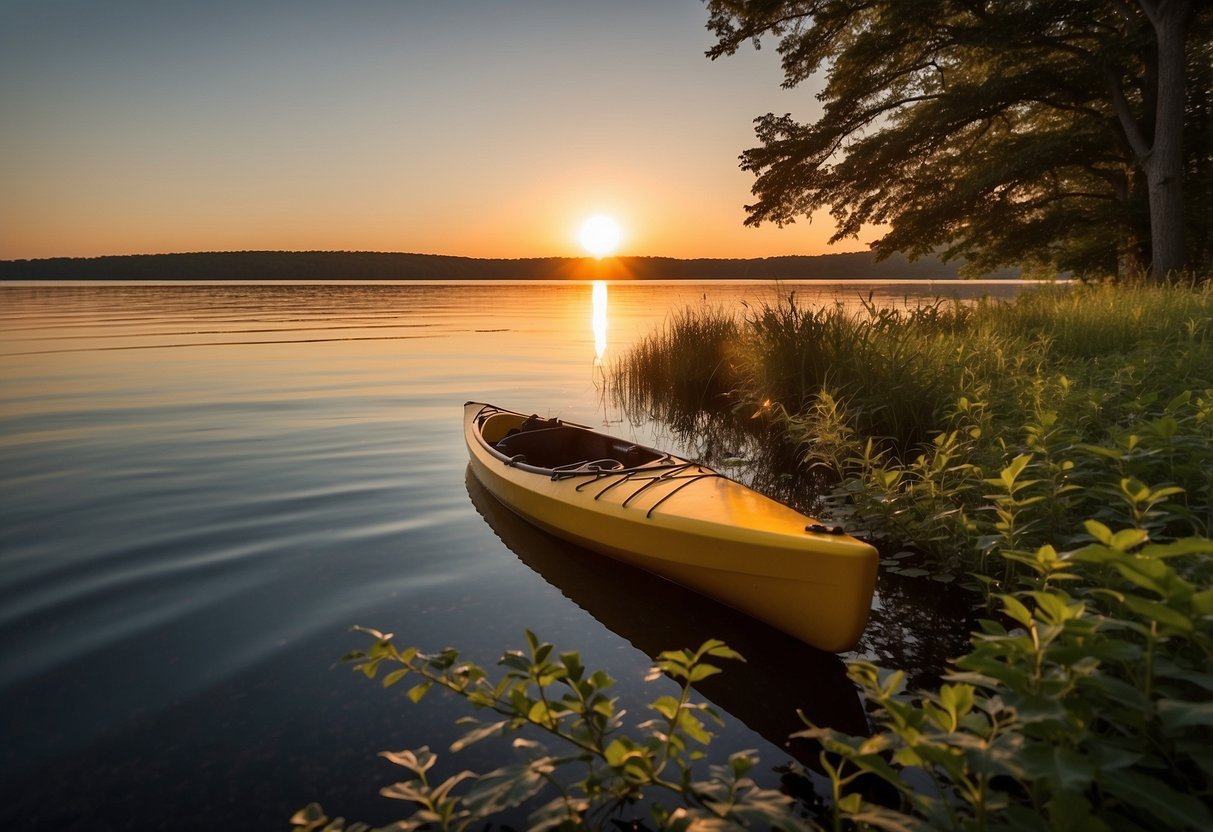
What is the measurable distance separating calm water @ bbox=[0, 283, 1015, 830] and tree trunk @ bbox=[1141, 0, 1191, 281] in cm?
1055

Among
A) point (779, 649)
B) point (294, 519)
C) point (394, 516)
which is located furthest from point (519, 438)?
point (779, 649)

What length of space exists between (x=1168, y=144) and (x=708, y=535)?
13.9 metres

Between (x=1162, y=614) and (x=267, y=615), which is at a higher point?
(x=1162, y=614)

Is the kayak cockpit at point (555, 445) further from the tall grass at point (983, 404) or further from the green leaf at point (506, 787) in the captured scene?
the green leaf at point (506, 787)

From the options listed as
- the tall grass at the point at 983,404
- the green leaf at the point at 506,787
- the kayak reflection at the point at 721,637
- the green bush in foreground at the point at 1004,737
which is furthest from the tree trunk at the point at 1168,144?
the green leaf at the point at 506,787

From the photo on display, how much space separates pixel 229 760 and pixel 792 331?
7182 mm

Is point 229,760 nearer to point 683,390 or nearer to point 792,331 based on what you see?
point 792,331

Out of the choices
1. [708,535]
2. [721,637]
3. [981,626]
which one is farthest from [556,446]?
[981,626]

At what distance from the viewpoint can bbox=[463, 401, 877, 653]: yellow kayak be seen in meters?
3.75

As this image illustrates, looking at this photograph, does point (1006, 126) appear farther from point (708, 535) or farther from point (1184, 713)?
point (1184, 713)

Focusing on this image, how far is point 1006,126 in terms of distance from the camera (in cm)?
1634

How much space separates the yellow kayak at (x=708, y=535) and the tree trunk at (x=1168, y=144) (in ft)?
38.8

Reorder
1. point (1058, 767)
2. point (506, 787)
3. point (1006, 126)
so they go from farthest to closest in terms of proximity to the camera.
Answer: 1. point (1006, 126)
2. point (506, 787)
3. point (1058, 767)

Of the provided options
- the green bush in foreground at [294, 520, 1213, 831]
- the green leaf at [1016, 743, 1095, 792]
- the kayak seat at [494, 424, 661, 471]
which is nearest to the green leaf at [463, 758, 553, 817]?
the green bush in foreground at [294, 520, 1213, 831]
